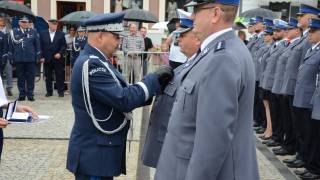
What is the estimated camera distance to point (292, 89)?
23.1ft

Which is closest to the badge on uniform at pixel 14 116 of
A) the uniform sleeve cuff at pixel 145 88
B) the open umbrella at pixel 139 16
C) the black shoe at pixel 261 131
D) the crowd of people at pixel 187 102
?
the crowd of people at pixel 187 102

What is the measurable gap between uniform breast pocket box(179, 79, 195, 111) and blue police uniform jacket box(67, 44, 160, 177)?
2.67 feet

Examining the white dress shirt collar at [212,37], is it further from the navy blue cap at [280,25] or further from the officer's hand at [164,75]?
the navy blue cap at [280,25]

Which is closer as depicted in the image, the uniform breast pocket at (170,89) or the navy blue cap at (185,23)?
the uniform breast pocket at (170,89)

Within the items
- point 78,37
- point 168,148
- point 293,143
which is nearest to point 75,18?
point 78,37

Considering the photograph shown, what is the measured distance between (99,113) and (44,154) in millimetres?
3834

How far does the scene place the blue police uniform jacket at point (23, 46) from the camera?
1237cm

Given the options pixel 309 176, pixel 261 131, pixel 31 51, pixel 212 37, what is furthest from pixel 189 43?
pixel 31 51

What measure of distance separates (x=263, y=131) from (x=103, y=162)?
6.12m

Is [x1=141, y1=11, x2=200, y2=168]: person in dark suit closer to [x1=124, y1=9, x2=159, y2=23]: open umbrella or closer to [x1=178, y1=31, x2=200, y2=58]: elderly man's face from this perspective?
[x1=178, y1=31, x2=200, y2=58]: elderly man's face

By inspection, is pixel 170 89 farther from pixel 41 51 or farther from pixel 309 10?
pixel 41 51

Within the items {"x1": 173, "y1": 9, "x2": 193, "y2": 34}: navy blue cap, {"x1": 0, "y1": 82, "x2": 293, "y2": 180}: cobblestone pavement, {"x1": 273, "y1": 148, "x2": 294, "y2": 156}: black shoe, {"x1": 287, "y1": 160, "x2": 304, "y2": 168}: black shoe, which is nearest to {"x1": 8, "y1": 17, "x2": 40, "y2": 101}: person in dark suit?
{"x1": 0, "y1": 82, "x2": 293, "y2": 180}: cobblestone pavement

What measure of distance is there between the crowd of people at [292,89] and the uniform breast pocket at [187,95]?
346 cm

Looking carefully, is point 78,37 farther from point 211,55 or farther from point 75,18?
point 211,55
